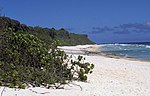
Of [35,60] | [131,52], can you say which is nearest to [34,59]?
[35,60]

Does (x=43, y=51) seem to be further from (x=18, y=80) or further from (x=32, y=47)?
(x=18, y=80)

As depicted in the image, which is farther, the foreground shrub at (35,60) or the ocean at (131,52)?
the ocean at (131,52)

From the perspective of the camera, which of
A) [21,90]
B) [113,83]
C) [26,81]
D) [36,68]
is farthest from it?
[113,83]

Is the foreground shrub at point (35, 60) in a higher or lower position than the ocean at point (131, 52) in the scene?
higher

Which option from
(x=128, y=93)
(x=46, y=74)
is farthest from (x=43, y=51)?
(x=128, y=93)

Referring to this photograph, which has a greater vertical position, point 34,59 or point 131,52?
point 34,59

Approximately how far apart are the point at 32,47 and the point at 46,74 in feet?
4.67

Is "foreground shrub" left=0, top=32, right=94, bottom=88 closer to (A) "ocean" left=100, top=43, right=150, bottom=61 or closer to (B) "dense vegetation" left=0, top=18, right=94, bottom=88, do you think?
(B) "dense vegetation" left=0, top=18, right=94, bottom=88

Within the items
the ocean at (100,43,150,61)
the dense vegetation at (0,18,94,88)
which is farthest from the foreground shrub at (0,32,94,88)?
the ocean at (100,43,150,61)

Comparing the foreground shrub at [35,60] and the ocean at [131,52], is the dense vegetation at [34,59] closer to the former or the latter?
the foreground shrub at [35,60]

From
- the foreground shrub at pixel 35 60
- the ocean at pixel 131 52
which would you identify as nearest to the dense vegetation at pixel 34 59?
the foreground shrub at pixel 35 60

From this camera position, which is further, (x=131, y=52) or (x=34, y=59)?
(x=131, y=52)

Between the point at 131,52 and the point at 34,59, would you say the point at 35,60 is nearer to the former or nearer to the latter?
the point at 34,59

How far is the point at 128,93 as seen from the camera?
924 centimetres
